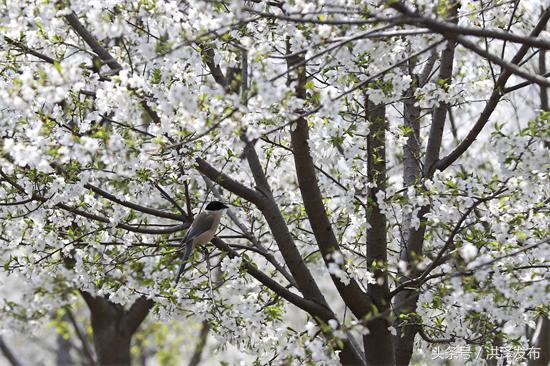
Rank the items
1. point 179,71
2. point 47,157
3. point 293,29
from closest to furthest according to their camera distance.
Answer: point 47,157, point 293,29, point 179,71

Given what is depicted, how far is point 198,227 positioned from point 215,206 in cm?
65

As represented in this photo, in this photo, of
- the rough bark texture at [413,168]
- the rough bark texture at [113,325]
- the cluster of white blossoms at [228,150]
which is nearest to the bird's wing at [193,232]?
the cluster of white blossoms at [228,150]

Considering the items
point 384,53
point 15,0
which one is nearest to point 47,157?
point 15,0

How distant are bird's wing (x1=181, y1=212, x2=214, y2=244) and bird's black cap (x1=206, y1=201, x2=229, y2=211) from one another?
1.29 ft

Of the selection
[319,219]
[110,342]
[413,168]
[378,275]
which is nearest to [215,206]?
[319,219]

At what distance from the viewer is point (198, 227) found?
634 centimetres

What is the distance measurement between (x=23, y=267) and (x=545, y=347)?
5.70 metres

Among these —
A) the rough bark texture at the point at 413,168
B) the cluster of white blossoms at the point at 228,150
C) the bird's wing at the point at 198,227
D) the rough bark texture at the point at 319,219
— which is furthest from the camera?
the rough bark texture at the point at 413,168

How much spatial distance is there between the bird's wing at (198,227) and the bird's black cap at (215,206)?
39 centimetres

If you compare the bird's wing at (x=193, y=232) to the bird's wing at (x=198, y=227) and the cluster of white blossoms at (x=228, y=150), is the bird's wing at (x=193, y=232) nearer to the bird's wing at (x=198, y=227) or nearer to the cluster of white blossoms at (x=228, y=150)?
the bird's wing at (x=198, y=227)

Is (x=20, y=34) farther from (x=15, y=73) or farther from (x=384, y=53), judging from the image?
(x=384, y=53)

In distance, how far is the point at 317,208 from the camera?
20.4ft

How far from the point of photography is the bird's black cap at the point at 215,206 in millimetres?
6899

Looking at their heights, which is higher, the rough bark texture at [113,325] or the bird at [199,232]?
the rough bark texture at [113,325]
